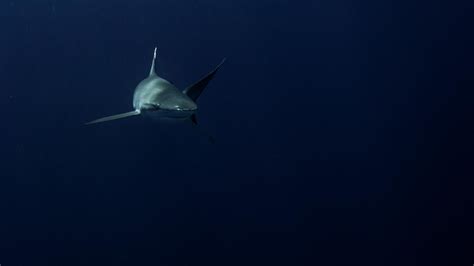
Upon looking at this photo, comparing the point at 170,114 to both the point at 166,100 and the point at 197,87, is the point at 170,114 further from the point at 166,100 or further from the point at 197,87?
the point at 197,87

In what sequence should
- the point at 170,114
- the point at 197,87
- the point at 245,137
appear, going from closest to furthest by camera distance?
the point at 170,114 → the point at 197,87 → the point at 245,137

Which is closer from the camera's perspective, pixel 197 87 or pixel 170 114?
pixel 170 114

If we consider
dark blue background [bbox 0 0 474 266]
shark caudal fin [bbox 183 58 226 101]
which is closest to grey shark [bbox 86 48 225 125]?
shark caudal fin [bbox 183 58 226 101]

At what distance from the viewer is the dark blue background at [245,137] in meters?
11.7

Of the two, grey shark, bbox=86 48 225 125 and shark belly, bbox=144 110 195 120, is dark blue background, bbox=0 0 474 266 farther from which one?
shark belly, bbox=144 110 195 120

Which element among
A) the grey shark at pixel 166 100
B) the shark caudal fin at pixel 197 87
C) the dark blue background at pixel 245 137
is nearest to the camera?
the grey shark at pixel 166 100

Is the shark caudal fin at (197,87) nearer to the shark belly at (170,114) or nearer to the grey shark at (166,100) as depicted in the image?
the grey shark at (166,100)

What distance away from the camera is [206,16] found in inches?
558

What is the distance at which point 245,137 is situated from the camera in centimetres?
1388

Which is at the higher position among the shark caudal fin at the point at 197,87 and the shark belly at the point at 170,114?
the shark caudal fin at the point at 197,87

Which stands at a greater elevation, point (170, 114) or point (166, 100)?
point (166, 100)

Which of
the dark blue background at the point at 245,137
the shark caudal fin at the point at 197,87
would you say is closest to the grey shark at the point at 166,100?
the shark caudal fin at the point at 197,87

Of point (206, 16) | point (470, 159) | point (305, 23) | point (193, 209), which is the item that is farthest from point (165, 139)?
point (470, 159)

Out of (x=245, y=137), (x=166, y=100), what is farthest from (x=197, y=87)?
(x=245, y=137)
